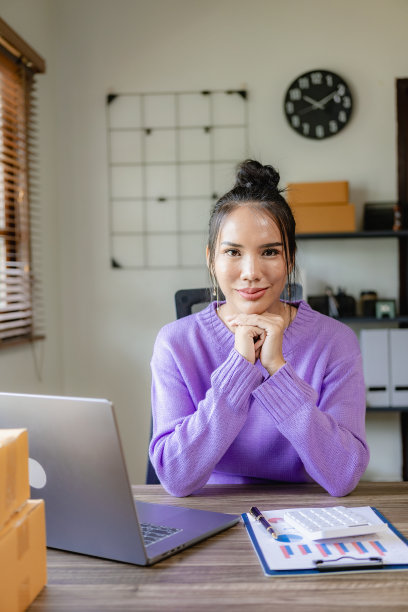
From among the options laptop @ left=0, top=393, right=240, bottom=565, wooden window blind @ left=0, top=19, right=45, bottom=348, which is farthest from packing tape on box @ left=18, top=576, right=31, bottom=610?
wooden window blind @ left=0, top=19, right=45, bottom=348

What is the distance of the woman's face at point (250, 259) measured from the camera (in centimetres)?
135

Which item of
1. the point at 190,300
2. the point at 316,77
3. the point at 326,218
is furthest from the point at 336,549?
the point at 316,77

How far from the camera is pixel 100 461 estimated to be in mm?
819

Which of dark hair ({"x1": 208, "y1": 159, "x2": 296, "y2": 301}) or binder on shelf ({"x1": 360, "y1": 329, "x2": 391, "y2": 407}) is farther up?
dark hair ({"x1": 208, "y1": 159, "x2": 296, "y2": 301})

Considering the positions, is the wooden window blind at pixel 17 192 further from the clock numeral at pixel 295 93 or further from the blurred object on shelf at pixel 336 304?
the blurred object on shelf at pixel 336 304

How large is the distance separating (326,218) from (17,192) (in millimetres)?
1440

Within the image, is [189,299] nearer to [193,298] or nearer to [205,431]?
[193,298]

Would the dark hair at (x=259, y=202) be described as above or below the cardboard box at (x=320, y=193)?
below

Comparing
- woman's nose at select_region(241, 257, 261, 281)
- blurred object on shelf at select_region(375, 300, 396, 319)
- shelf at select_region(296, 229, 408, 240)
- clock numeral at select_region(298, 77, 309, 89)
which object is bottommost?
blurred object on shelf at select_region(375, 300, 396, 319)

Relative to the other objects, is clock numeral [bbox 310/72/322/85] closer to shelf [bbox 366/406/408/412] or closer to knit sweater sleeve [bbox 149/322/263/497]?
shelf [bbox 366/406/408/412]

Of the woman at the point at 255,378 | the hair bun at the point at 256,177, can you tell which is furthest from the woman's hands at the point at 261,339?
the hair bun at the point at 256,177

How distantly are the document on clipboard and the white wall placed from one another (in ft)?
7.99

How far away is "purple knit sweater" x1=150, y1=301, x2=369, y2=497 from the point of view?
1191mm

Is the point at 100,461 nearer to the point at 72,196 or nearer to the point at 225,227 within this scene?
the point at 225,227
